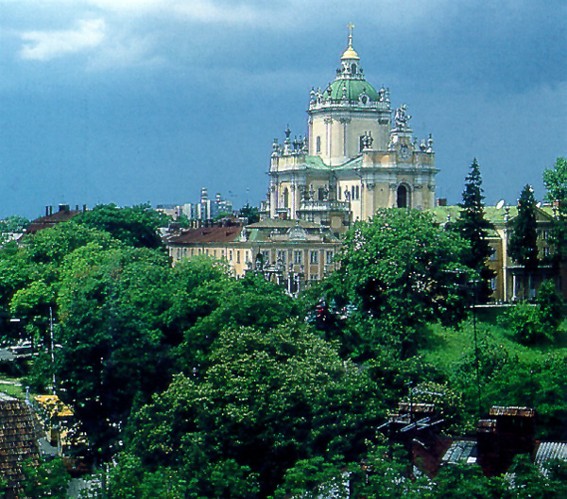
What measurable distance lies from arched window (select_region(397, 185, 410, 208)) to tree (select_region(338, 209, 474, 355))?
120 ft

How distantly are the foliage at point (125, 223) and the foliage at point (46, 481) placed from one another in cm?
5477

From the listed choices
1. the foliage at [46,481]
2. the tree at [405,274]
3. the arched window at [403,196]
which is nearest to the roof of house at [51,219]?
the arched window at [403,196]

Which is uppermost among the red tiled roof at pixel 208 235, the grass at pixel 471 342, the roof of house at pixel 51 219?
the roof of house at pixel 51 219

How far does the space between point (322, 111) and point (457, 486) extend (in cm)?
7248

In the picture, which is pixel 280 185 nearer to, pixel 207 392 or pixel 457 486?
pixel 207 392

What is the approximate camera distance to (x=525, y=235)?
5981 cm

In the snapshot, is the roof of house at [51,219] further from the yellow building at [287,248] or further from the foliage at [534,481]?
the foliage at [534,481]

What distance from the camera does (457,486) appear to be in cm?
1747

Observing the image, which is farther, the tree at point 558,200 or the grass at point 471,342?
the tree at point 558,200

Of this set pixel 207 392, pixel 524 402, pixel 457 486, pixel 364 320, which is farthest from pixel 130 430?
pixel 364 320

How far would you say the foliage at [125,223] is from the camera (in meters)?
74.6

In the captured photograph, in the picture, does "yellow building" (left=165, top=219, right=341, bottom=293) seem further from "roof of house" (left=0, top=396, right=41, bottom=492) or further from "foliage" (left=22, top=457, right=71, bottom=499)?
"foliage" (left=22, top=457, right=71, bottom=499)

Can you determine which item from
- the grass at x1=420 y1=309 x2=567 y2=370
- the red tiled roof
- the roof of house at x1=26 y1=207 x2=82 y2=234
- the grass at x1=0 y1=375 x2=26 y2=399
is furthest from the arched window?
the grass at x1=0 y1=375 x2=26 y2=399

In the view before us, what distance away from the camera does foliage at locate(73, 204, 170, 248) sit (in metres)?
74.6
